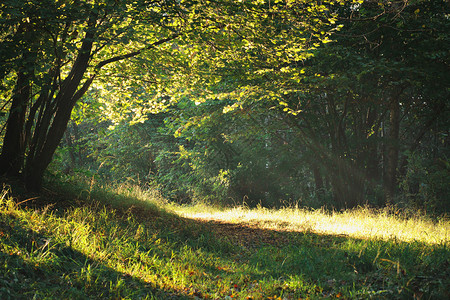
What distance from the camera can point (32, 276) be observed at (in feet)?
12.6

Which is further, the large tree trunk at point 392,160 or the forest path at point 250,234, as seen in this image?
the large tree trunk at point 392,160

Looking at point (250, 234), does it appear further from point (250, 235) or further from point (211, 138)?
point (211, 138)

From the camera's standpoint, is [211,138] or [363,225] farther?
[211,138]

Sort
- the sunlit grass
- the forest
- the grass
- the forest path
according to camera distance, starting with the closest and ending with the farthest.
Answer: the grass, the forest, the sunlit grass, the forest path

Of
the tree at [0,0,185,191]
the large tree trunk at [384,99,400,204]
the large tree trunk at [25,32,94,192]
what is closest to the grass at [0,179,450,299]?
the large tree trunk at [25,32,94,192]

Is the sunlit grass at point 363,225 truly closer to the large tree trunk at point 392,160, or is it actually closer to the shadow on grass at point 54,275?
the large tree trunk at point 392,160

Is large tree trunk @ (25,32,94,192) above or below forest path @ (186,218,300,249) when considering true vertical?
above

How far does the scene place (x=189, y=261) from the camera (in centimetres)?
536

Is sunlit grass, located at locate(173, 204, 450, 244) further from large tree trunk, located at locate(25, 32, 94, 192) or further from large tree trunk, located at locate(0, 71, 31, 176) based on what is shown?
large tree trunk, located at locate(0, 71, 31, 176)

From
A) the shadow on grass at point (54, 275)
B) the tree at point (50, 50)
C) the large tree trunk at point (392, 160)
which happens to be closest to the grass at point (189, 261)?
the shadow on grass at point (54, 275)

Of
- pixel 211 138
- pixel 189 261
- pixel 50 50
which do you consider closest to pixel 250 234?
pixel 189 261

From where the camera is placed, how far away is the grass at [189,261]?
385 cm

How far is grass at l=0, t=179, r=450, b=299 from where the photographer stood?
385 centimetres

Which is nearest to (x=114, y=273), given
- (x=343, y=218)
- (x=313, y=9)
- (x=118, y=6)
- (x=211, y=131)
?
(x=118, y=6)
